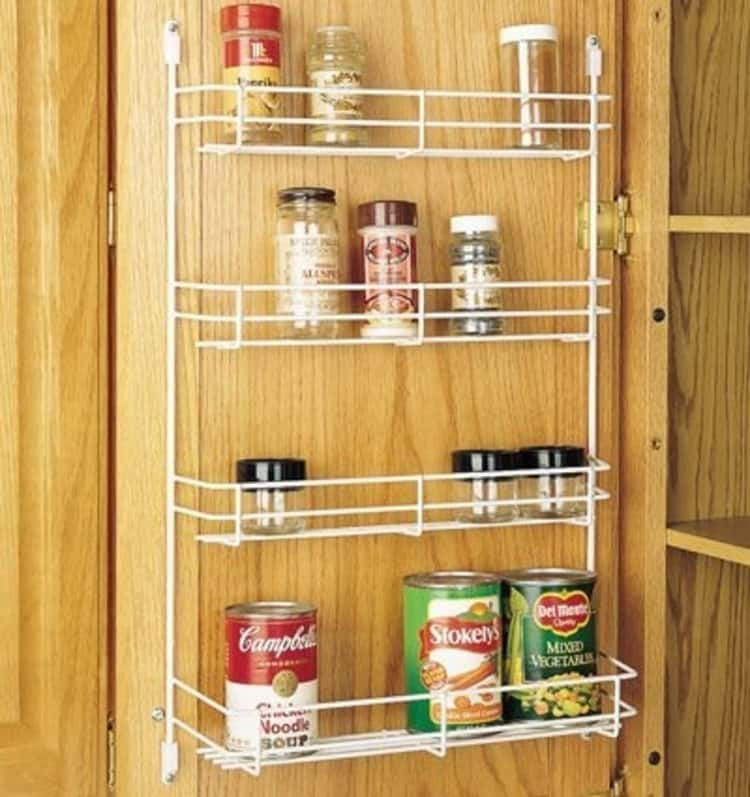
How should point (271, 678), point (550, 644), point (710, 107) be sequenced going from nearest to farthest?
point (271, 678)
point (550, 644)
point (710, 107)

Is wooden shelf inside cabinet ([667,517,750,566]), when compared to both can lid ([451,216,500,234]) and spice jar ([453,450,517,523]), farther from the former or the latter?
can lid ([451,216,500,234])

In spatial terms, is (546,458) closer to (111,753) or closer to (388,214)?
(388,214)

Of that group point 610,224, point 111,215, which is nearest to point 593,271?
point 610,224

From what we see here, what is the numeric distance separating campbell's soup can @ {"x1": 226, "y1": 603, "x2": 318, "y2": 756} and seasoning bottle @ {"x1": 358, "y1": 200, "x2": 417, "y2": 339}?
0.98 ft

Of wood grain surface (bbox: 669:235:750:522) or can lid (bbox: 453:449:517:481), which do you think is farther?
wood grain surface (bbox: 669:235:750:522)

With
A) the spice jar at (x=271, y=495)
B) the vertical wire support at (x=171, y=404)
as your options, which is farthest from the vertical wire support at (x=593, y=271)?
the vertical wire support at (x=171, y=404)

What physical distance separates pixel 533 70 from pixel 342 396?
39cm

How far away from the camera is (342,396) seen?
6.16 ft

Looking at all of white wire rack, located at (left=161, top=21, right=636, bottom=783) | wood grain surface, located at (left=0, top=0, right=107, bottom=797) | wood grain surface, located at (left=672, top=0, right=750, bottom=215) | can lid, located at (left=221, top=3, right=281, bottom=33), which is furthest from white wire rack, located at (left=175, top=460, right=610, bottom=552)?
can lid, located at (left=221, top=3, right=281, bottom=33)

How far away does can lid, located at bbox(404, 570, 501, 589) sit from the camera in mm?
1830

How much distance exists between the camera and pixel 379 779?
6.25ft

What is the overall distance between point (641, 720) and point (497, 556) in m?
0.24

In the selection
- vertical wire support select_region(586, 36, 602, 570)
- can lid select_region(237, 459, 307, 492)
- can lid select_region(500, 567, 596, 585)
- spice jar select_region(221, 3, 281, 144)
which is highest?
spice jar select_region(221, 3, 281, 144)

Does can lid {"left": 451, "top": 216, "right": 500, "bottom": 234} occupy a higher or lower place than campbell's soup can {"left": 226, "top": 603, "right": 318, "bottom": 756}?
Answer: higher
